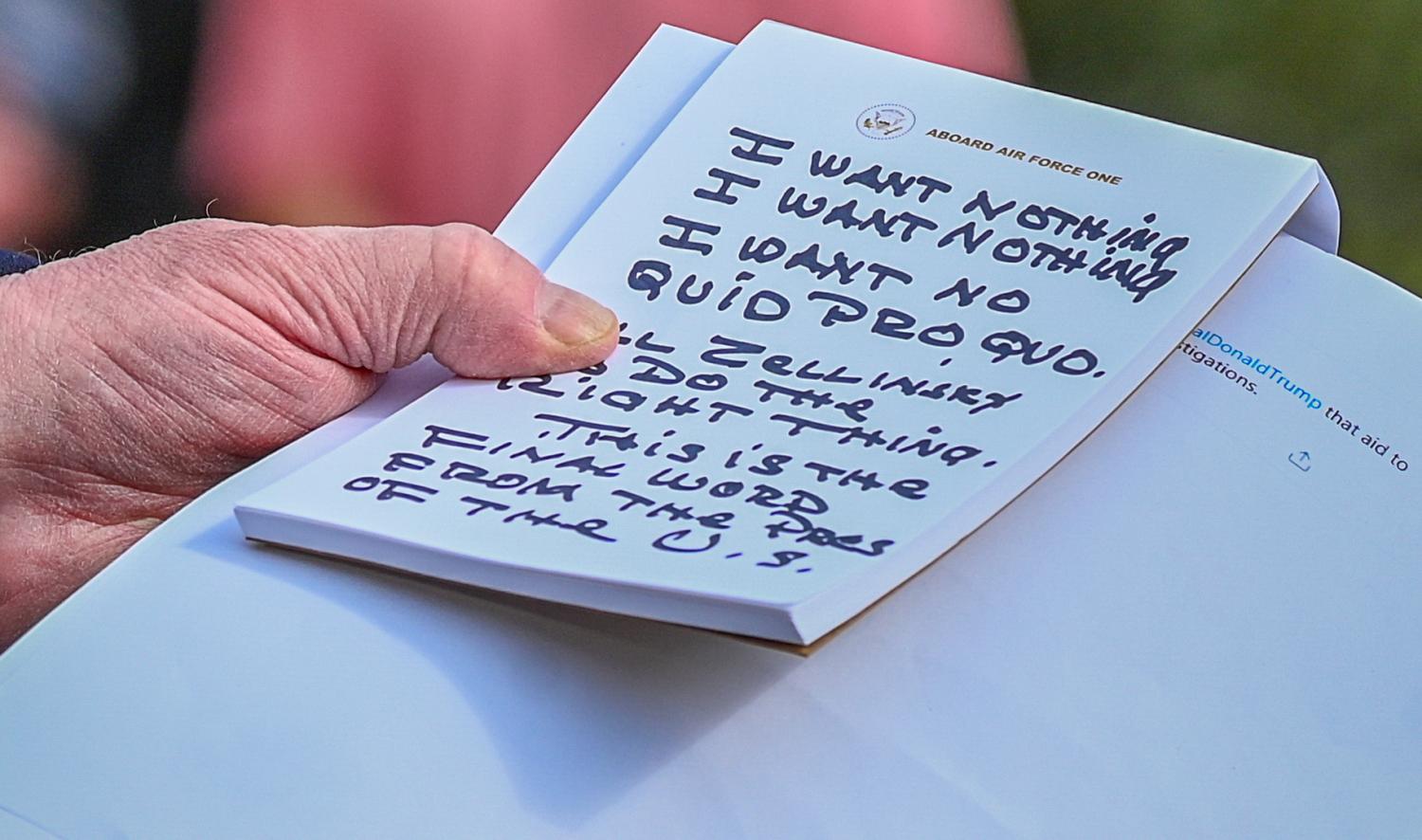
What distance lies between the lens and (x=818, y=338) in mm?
513

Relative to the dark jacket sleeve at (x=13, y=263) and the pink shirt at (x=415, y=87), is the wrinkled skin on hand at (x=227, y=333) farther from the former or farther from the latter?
the pink shirt at (x=415, y=87)

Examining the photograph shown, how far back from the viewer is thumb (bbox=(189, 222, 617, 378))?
533 millimetres

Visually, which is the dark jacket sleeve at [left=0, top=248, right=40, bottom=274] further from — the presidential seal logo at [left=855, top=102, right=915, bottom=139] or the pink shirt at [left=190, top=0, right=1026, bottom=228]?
the presidential seal logo at [left=855, top=102, right=915, bottom=139]

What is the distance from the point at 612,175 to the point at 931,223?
0.45 ft

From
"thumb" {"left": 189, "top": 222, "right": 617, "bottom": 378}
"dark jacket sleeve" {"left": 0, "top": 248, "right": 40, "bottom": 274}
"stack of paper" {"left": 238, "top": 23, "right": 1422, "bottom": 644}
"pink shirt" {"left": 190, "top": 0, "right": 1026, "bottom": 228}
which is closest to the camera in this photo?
"stack of paper" {"left": 238, "top": 23, "right": 1422, "bottom": 644}

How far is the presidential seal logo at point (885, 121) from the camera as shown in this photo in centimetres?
58

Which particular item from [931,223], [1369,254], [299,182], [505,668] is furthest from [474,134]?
[1369,254]

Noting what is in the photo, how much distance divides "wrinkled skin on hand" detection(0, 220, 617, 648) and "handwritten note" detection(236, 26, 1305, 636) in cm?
3

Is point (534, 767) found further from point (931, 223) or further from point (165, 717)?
point (931, 223)

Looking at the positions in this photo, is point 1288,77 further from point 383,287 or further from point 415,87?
point 383,287

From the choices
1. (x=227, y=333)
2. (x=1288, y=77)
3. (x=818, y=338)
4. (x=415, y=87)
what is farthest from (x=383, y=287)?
(x=1288, y=77)

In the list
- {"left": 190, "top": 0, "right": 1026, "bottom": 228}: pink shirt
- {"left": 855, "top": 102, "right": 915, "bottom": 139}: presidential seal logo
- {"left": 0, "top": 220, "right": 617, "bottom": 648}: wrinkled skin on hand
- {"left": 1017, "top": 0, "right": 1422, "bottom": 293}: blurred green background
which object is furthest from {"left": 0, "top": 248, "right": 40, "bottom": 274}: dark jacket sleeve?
{"left": 1017, "top": 0, "right": 1422, "bottom": 293}: blurred green background

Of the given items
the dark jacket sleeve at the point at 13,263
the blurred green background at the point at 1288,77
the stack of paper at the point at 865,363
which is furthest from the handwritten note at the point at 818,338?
the blurred green background at the point at 1288,77

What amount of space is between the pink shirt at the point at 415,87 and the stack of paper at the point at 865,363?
12.1 inches
